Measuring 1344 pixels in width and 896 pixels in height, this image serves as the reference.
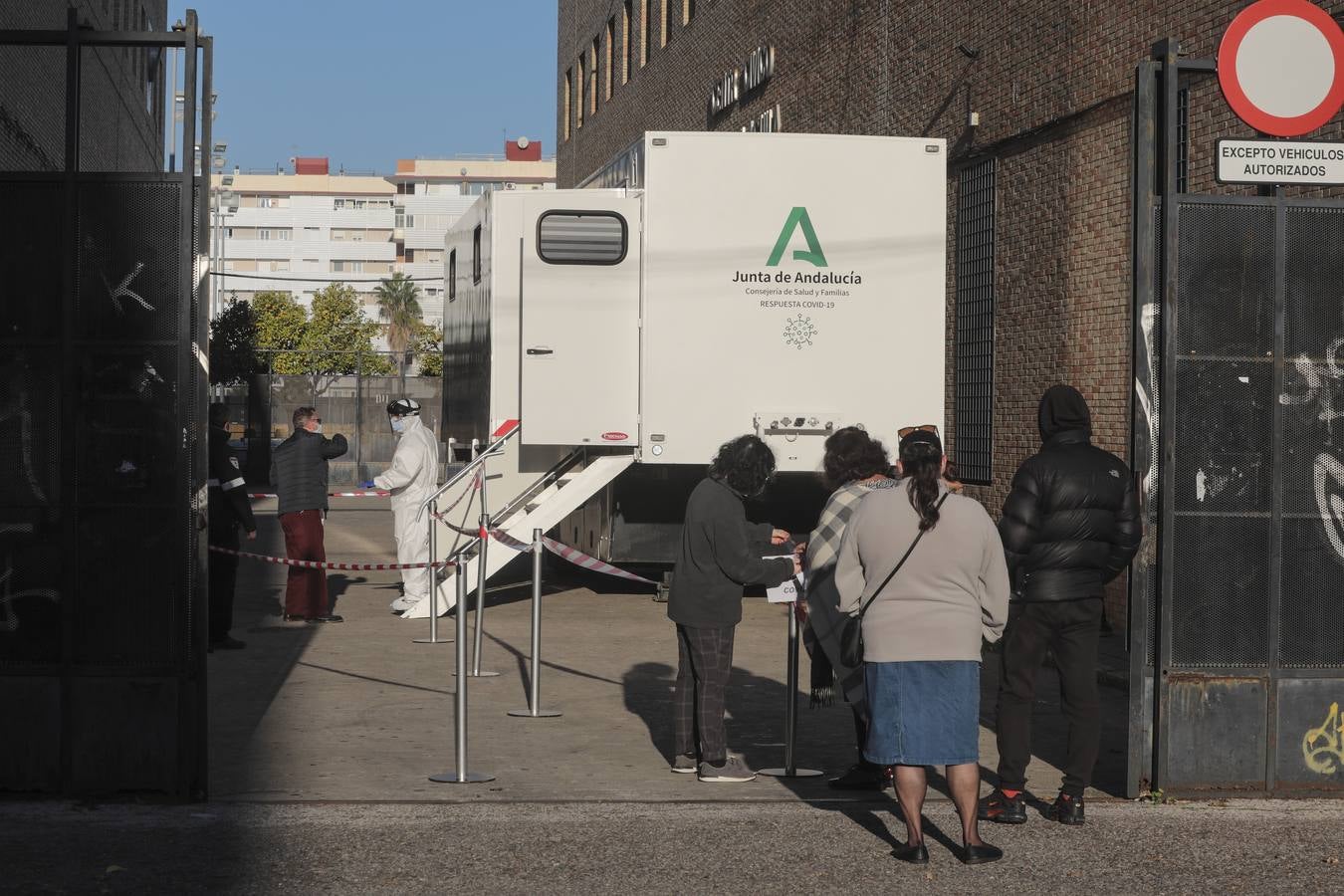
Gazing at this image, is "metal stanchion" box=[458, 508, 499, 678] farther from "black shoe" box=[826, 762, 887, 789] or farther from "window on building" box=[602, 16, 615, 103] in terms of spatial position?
"window on building" box=[602, 16, 615, 103]

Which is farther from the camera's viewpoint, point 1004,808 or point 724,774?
point 724,774

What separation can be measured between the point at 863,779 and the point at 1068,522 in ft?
5.11

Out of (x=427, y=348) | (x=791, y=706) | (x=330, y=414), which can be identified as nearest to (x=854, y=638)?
(x=791, y=706)

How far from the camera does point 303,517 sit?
47.8 feet

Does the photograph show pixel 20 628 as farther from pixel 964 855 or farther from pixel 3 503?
pixel 964 855

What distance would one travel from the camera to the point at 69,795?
24.6ft

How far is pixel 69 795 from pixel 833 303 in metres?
7.83

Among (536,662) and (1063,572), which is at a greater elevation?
(1063,572)

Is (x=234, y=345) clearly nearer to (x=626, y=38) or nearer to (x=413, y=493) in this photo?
(x=626, y=38)

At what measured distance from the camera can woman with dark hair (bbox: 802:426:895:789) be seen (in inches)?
304

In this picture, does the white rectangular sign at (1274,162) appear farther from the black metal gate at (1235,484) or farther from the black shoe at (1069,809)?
the black shoe at (1069,809)

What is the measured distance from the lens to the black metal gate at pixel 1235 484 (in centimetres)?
777

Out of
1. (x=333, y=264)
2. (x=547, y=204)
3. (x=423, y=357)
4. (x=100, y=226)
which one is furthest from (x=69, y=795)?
(x=333, y=264)

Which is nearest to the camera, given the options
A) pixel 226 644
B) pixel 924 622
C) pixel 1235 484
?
pixel 924 622
